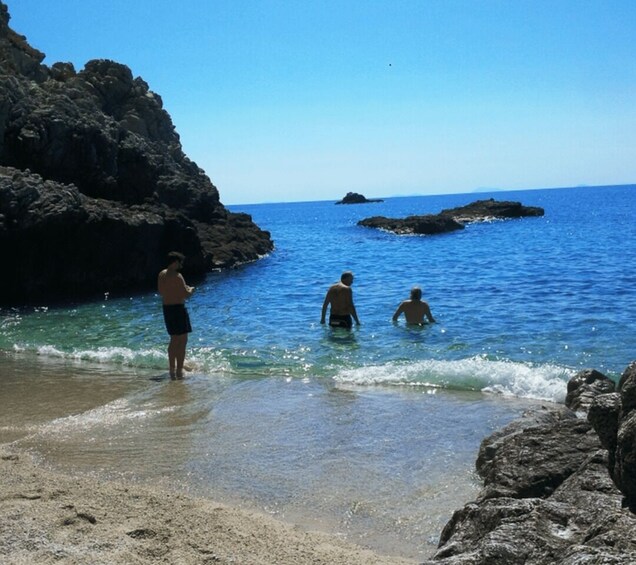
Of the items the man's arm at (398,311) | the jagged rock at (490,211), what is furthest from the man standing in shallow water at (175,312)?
the jagged rock at (490,211)

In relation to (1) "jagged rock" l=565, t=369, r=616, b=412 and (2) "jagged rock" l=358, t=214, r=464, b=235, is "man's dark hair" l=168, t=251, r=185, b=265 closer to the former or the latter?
(1) "jagged rock" l=565, t=369, r=616, b=412

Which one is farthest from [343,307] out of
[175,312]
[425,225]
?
[425,225]

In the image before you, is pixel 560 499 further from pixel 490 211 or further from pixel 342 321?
pixel 490 211

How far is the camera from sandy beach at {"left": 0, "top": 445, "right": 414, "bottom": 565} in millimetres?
4098

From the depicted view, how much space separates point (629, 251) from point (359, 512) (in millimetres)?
30811

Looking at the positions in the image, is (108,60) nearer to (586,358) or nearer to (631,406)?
(586,358)

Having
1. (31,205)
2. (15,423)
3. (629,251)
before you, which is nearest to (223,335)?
(15,423)

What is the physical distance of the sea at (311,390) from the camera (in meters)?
5.60

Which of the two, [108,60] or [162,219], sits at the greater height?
[108,60]

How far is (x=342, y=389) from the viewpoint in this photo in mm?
9211

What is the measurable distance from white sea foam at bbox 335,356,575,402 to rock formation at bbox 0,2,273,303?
1309 centimetres

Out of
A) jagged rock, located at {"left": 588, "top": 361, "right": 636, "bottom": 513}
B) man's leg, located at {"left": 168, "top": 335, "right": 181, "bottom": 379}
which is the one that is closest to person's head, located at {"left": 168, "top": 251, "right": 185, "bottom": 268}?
man's leg, located at {"left": 168, "top": 335, "right": 181, "bottom": 379}

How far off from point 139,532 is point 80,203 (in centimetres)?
1797

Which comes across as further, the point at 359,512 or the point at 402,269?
the point at 402,269
